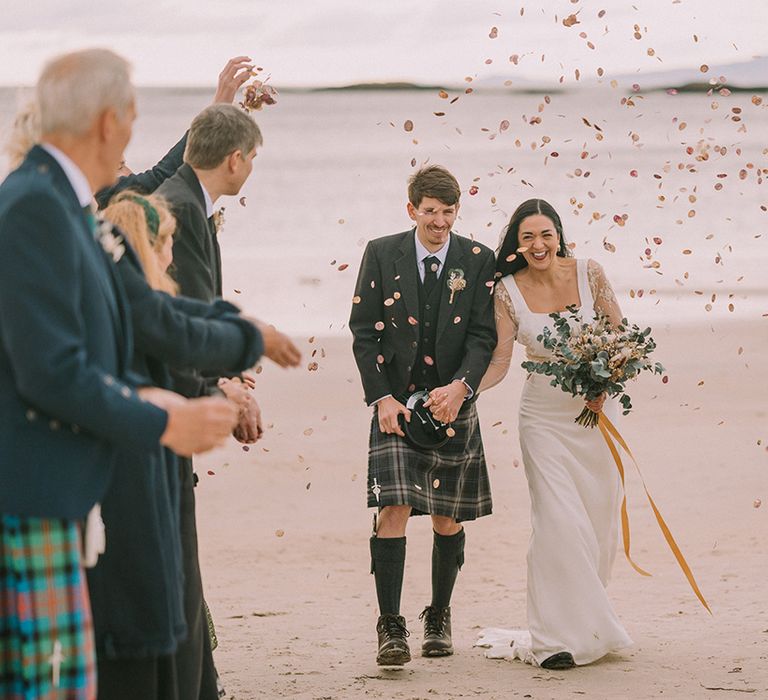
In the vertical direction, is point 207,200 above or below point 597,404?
above

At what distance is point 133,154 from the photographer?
→ 50750 mm

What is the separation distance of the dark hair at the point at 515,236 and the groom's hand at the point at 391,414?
0.82 metres

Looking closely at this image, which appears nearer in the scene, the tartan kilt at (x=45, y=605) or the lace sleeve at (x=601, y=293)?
the tartan kilt at (x=45, y=605)

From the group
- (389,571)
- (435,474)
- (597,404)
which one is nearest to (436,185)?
(597,404)

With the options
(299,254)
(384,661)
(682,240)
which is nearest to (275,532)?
(384,661)

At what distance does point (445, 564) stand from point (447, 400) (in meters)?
0.87

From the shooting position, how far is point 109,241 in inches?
137

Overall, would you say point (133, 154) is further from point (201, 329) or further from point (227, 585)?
point (201, 329)

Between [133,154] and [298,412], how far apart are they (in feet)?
128

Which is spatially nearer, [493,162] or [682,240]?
[682,240]

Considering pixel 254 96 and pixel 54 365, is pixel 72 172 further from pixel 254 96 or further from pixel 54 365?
pixel 254 96

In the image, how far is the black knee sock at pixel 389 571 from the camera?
6738mm

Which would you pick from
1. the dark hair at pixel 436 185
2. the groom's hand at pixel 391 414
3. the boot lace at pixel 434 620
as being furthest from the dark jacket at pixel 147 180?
the boot lace at pixel 434 620

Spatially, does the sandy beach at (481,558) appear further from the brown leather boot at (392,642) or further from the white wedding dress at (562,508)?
the white wedding dress at (562,508)
